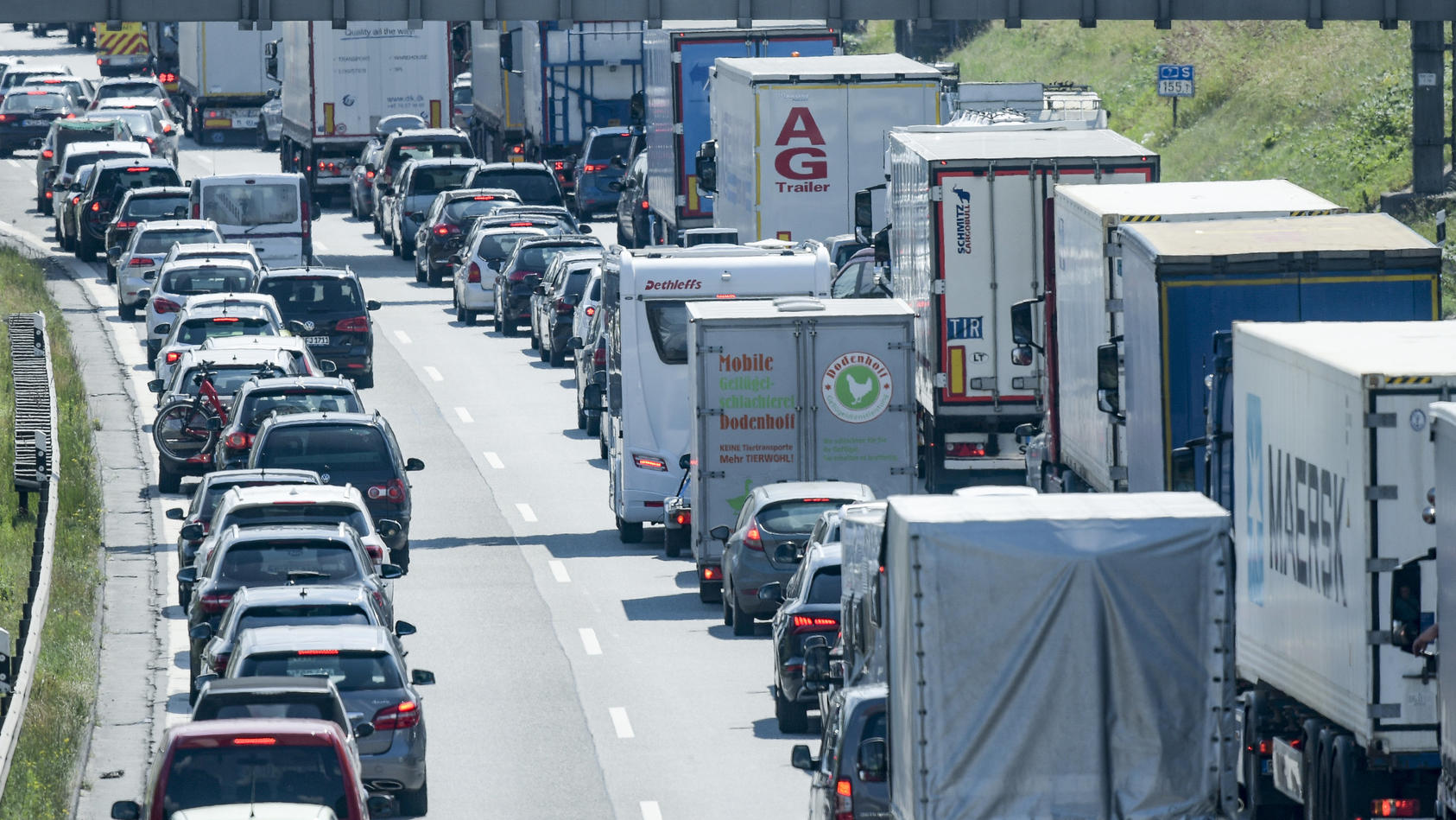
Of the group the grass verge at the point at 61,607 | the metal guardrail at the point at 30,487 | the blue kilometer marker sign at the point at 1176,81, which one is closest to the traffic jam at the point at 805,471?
the grass verge at the point at 61,607

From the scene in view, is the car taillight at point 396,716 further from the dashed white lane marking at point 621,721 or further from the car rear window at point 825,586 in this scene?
the car rear window at point 825,586

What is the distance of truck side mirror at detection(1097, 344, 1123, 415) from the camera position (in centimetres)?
2131

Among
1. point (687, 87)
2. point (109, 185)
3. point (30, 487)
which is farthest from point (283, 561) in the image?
point (109, 185)

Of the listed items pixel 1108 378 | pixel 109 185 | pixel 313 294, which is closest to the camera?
pixel 1108 378

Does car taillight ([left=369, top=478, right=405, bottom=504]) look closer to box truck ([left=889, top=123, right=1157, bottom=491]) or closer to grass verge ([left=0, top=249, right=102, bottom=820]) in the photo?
grass verge ([left=0, top=249, right=102, bottom=820])

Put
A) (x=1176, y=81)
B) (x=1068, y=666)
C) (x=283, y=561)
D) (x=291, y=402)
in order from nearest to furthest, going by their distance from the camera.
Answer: (x=1068, y=666) < (x=283, y=561) < (x=291, y=402) < (x=1176, y=81)

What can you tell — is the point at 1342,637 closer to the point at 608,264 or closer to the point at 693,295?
the point at 693,295

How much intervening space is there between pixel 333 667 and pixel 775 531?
20.8 ft

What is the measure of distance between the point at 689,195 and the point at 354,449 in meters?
18.6

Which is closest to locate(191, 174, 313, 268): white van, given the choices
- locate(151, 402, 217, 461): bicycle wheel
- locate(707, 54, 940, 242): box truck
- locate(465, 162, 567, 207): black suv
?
locate(465, 162, 567, 207): black suv

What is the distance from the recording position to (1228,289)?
18703mm

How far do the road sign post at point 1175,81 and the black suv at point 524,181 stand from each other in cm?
1173

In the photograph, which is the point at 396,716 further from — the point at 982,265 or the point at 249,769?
the point at 982,265

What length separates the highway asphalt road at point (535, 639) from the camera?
779 inches
